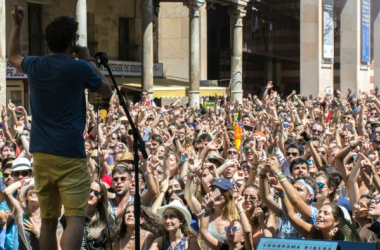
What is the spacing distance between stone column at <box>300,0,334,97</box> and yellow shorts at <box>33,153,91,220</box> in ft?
99.8

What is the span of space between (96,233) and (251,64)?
4859cm

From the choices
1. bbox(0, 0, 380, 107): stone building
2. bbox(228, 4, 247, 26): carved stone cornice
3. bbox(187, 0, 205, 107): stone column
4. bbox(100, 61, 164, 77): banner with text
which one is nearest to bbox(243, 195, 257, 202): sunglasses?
bbox(0, 0, 380, 107): stone building

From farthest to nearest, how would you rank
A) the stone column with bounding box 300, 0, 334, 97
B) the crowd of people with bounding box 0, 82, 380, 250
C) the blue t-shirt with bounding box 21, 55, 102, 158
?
the stone column with bounding box 300, 0, 334, 97
the crowd of people with bounding box 0, 82, 380, 250
the blue t-shirt with bounding box 21, 55, 102, 158

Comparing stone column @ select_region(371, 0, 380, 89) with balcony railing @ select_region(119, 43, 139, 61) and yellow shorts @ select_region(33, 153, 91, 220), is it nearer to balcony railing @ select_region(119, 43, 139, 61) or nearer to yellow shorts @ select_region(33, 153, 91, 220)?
balcony railing @ select_region(119, 43, 139, 61)

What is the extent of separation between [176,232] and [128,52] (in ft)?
85.9

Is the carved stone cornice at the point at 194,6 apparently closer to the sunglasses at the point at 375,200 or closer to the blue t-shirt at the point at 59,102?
the sunglasses at the point at 375,200

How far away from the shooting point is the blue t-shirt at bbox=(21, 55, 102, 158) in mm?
4879

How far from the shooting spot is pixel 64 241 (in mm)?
4906

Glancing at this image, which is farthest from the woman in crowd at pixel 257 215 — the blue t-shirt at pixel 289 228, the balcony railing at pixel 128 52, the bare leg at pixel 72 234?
the balcony railing at pixel 128 52

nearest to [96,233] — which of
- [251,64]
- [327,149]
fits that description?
[327,149]

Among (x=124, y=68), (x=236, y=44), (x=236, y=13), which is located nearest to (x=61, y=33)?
(x=124, y=68)

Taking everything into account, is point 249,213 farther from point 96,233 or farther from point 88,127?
point 88,127

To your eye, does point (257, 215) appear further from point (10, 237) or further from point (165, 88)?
point (165, 88)

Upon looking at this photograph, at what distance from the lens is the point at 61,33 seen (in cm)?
491
